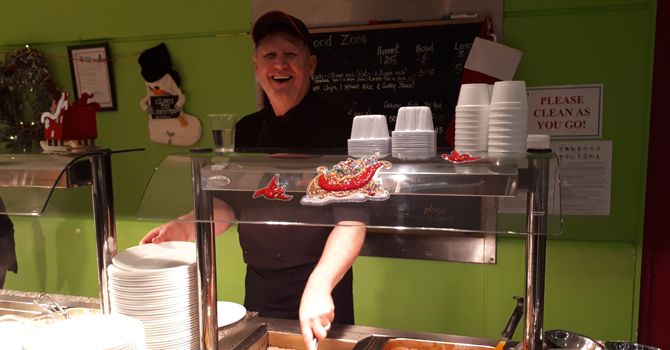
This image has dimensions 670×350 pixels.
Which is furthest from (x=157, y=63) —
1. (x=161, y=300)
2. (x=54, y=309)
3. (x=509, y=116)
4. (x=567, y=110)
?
(x=509, y=116)

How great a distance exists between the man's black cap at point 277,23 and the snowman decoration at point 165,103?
4.03 feet

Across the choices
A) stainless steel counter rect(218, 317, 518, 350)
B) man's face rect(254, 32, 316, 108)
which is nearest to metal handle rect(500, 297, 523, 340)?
stainless steel counter rect(218, 317, 518, 350)

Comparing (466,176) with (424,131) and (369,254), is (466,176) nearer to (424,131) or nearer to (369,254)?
(424,131)

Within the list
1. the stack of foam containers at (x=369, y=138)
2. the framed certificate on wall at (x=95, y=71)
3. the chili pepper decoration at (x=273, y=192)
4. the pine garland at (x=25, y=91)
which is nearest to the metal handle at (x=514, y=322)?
the stack of foam containers at (x=369, y=138)

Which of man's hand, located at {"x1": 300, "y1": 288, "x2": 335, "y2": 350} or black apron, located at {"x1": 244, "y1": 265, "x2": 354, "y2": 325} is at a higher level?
man's hand, located at {"x1": 300, "y1": 288, "x2": 335, "y2": 350}

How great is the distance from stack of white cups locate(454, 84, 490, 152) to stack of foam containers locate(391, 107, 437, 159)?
8 cm

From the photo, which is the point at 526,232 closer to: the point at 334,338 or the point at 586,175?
the point at 334,338

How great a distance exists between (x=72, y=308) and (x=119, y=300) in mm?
453

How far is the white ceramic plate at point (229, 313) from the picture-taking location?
1490mm

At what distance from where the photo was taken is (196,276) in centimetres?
129

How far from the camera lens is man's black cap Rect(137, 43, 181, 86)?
3.15 meters

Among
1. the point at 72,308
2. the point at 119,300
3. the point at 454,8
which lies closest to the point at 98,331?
the point at 119,300

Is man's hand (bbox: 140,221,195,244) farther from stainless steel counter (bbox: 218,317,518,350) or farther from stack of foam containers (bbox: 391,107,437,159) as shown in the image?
stack of foam containers (bbox: 391,107,437,159)

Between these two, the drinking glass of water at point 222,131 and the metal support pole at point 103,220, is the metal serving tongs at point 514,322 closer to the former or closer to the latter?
the drinking glass of water at point 222,131
